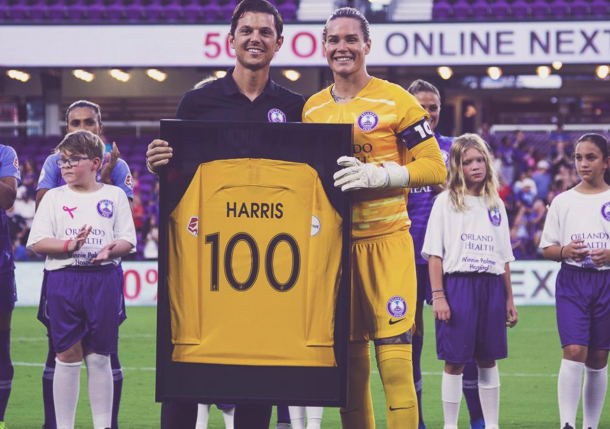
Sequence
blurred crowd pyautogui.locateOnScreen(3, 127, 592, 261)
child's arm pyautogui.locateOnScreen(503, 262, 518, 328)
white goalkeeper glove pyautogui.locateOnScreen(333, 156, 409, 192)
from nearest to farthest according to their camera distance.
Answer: white goalkeeper glove pyautogui.locateOnScreen(333, 156, 409, 192)
child's arm pyautogui.locateOnScreen(503, 262, 518, 328)
blurred crowd pyautogui.locateOnScreen(3, 127, 592, 261)

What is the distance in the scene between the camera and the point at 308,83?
2478cm

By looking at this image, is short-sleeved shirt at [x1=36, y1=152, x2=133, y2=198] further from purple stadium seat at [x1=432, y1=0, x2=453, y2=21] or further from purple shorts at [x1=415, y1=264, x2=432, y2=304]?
purple stadium seat at [x1=432, y1=0, x2=453, y2=21]

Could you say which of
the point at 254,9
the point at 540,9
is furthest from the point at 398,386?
the point at 540,9

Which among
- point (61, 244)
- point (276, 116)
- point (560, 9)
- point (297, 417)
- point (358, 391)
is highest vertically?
point (560, 9)

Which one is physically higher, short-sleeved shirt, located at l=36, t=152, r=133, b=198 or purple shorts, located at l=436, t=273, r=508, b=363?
short-sleeved shirt, located at l=36, t=152, r=133, b=198

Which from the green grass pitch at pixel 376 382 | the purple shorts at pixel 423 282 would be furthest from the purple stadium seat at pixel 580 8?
the purple shorts at pixel 423 282

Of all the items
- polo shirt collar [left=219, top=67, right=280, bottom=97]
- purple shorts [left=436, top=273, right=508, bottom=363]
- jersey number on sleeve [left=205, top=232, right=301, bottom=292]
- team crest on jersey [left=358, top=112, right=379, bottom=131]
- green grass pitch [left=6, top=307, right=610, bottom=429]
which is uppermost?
polo shirt collar [left=219, top=67, right=280, bottom=97]

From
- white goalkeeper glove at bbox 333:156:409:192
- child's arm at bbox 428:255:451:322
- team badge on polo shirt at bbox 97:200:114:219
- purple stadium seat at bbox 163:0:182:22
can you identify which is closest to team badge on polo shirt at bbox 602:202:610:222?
child's arm at bbox 428:255:451:322

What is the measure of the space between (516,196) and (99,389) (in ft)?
45.0

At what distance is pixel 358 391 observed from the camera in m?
4.41

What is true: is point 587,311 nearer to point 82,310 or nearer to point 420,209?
point 420,209

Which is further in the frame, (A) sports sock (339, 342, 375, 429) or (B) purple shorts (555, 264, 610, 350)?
(B) purple shorts (555, 264, 610, 350)

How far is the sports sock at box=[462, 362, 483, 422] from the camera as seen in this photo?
613cm

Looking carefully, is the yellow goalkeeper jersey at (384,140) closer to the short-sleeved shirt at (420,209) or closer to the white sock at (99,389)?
the white sock at (99,389)
